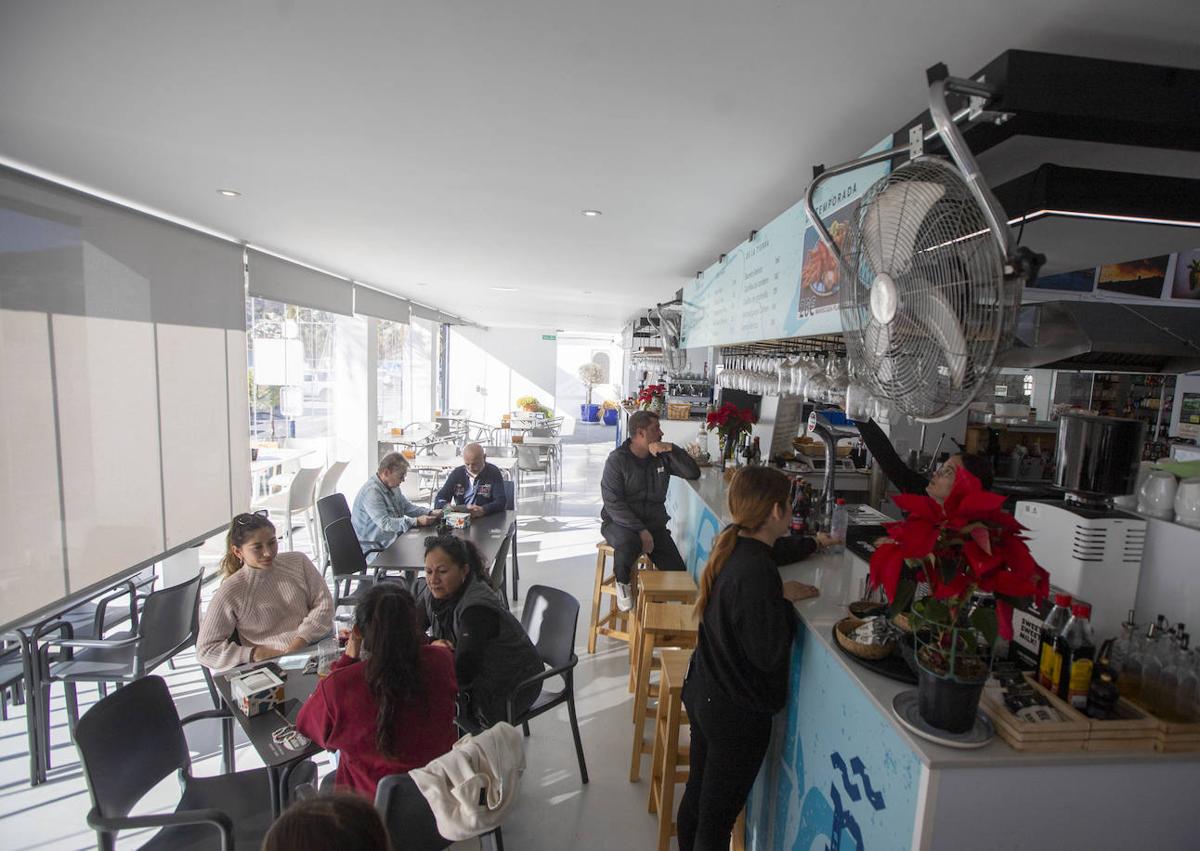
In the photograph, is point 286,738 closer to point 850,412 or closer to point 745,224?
point 850,412

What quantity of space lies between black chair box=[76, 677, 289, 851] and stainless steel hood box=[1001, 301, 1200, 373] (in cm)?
296

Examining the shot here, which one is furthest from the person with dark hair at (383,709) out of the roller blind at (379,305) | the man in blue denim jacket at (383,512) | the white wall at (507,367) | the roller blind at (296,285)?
the white wall at (507,367)

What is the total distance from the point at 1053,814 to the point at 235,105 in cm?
257

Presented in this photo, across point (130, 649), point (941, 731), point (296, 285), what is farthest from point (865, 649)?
point (296, 285)

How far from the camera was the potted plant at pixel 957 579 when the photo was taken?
3.17ft

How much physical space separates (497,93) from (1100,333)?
244cm

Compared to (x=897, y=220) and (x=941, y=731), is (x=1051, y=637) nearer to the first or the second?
(x=941, y=731)

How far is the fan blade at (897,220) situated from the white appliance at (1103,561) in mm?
879

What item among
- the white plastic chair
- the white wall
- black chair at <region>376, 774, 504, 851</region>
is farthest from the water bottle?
the white wall

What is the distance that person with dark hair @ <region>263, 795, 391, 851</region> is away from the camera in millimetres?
894

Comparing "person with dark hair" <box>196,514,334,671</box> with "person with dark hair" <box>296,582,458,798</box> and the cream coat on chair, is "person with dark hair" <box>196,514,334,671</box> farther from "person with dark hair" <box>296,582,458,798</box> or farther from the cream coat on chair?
the cream coat on chair

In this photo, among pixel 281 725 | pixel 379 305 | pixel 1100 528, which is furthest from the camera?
pixel 379 305

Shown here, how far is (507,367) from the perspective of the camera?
580 inches

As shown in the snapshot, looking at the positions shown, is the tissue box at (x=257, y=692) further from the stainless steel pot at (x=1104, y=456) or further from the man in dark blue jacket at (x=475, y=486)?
the stainless steel pot at (x=1104, y=456)
